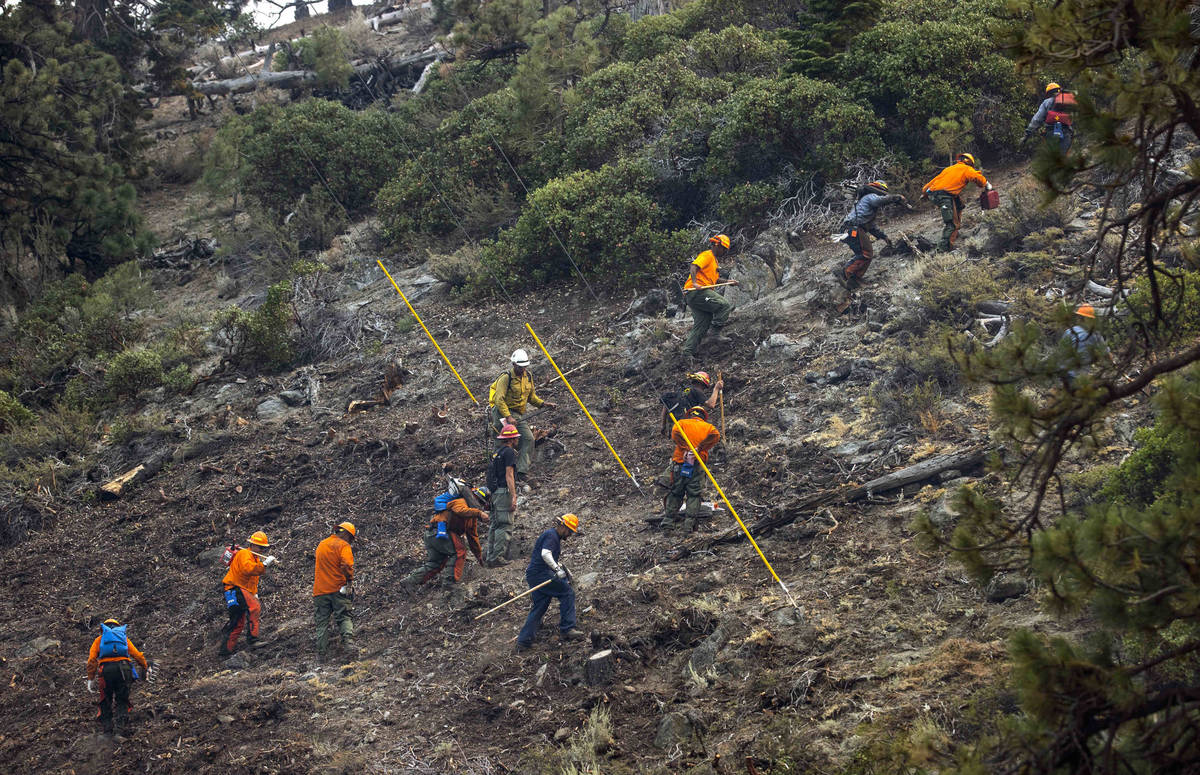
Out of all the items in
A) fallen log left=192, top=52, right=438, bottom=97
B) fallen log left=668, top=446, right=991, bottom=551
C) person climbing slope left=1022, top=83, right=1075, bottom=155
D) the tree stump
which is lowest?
the tree stump

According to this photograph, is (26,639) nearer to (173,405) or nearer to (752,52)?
(173,405)

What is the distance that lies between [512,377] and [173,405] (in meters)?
7.82

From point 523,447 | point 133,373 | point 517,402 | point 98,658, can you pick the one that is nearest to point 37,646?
point 98,658

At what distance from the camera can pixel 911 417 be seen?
10.3 m

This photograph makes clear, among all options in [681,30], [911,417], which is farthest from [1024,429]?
[681,30]

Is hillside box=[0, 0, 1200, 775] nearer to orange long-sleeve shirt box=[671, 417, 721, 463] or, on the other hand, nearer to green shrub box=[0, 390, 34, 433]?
green shrub box=[0, 390, 34, 433]

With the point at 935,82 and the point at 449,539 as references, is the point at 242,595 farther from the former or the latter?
the point at 935,82

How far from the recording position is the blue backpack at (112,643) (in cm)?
924

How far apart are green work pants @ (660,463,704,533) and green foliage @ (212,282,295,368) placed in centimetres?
967

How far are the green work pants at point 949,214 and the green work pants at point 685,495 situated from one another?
216 inches

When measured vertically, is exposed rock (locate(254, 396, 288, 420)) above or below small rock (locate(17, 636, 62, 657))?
above

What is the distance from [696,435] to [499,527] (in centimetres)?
268

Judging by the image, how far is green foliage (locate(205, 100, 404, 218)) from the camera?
74.5 feet

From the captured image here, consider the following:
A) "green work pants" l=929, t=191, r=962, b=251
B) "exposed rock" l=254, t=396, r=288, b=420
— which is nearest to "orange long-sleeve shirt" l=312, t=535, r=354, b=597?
"exposed rock" l=254, t=396, r=288, b=420
